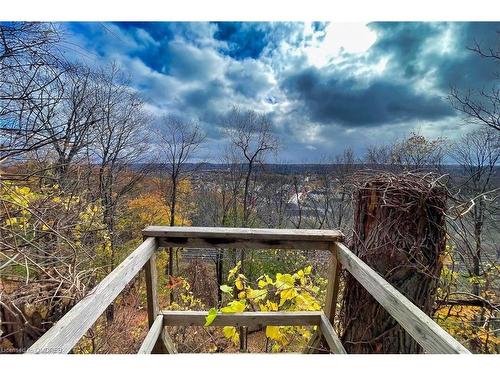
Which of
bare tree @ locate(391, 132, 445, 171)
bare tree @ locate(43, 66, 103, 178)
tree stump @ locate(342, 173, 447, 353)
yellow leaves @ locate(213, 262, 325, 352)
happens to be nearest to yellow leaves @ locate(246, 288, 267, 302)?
yellow leaves @ locate(213, 262, 325, 352)

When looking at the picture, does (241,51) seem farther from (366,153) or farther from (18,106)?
(366,153)

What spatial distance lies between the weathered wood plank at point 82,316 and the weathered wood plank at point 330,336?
32.2 inches

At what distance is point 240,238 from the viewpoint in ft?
3.98

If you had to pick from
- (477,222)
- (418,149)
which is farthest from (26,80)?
(418,149)

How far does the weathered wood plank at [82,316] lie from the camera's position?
1.65 ft

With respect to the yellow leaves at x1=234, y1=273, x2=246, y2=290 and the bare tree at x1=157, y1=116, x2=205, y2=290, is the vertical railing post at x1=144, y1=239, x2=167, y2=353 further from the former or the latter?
the bare tree at x1=157, y1=116, x2=205, y2=290

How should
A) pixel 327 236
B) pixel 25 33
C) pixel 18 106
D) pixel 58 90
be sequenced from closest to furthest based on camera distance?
pixel 327 236 < pixel 25 33 < pixel 18 106 < pixel 58 90

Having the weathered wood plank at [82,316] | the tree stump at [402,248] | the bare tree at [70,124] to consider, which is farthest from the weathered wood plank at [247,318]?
the bare tree at [70,124]

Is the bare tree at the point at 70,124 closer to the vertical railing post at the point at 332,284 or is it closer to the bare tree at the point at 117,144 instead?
the bare tree at the point at 117,144

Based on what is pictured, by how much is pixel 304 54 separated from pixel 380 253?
169 centimetres

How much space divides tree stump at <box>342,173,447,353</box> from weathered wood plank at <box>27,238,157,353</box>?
0.87 meters

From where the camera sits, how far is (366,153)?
368cm

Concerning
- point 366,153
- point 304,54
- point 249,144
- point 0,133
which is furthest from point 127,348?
A: point 249,144
